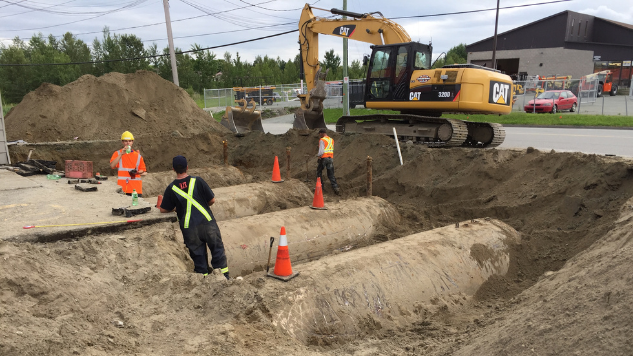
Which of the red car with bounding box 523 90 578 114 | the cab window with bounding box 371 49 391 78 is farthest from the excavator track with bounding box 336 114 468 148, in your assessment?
the red car with bounding box 523 90 578 114

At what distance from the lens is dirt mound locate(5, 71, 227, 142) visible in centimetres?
1402

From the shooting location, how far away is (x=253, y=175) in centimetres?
1245

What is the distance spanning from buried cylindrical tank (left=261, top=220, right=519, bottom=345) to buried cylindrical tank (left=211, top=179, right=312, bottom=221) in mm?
3244

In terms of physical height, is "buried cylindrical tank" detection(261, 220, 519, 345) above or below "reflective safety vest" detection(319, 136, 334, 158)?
below

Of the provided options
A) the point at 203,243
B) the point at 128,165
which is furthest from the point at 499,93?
the point at 203,243

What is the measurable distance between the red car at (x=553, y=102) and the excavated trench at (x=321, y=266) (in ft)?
61.0

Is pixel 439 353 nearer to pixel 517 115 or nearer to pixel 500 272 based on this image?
pixel 500 272

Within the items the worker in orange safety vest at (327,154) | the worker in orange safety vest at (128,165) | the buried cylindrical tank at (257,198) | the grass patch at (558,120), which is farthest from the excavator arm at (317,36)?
the worker in orange safety vest at (128,165)

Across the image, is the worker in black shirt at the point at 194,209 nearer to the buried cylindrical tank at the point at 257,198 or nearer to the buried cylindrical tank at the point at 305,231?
the buried cylindrical tank at the point at 305,231

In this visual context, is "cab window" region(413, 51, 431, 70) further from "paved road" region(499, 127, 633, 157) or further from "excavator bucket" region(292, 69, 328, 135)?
"paved road" region(499, 127, 633, 157)

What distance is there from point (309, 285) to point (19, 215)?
164 inches

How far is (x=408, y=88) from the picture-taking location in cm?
1255

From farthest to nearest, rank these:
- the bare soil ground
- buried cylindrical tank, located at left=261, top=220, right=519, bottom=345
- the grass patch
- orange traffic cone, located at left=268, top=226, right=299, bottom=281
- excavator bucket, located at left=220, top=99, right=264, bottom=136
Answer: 1. the grass patch
2. excavator bucket, located at left=220, top=99, right=264, bottom=136
3. orange traffic cone, located at left=268, top=226, right=299, bottom=281
4. buried cylindrical tank, located at left=261, top=220, right=519, bottom=345
5. the bare soil ground

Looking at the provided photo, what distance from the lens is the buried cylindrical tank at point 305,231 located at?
615 centimetres
